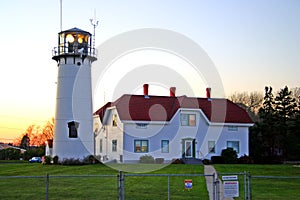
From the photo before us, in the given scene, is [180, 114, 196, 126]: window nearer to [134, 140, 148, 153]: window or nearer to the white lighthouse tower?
[134, 140, 148, 153]: window

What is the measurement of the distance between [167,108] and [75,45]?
33.0 ft

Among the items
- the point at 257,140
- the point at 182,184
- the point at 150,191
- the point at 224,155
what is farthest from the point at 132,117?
the point at 150,191

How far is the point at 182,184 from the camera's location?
68.7ft

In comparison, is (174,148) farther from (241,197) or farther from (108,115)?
(241,197)

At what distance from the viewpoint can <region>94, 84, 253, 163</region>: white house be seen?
39938mm

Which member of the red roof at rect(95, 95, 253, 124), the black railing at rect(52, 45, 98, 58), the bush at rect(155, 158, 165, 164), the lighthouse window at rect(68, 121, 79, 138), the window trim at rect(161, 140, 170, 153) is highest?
the black railing at rect(52, 45, 98, 58)

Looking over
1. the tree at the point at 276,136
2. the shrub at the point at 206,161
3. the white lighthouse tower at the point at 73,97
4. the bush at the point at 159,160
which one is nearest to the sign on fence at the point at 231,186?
the white lighthouse tower at the point at 73,97

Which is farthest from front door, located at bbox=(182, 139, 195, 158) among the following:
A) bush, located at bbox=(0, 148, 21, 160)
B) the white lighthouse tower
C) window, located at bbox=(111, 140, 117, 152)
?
bush, located at bbox=(0, 148, 21, 160)

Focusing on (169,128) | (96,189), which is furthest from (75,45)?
(96,189)

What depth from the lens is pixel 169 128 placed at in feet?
134

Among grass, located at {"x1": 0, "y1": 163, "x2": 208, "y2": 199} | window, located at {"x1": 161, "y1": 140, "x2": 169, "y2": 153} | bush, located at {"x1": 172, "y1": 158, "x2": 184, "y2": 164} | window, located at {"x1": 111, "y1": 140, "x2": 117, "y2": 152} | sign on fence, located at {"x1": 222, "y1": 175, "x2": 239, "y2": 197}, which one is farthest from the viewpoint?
window, located at {"x1": 111, "y1": 140, "x2": 117, "y2": 152}

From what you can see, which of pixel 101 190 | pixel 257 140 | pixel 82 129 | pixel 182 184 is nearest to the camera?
pixel 101 190

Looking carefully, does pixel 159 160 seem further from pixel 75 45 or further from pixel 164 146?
pixel 75 45

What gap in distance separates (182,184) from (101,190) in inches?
162
